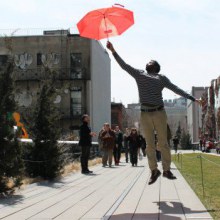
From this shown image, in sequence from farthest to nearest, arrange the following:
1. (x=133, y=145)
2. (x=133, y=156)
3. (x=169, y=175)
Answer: (x=133, y=145) < (x=133, y=156) < (x=169, y=175)

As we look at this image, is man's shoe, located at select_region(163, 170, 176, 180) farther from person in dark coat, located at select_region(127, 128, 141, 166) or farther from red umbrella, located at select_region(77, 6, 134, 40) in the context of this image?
person in dark coat, located at select_region(127, 128, 141, 166)

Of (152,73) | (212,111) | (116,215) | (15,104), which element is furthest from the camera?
(212,111)

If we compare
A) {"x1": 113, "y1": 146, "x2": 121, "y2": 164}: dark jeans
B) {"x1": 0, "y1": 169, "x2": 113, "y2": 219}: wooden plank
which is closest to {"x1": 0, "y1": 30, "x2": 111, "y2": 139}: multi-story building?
{"x1": 113, "y1": 146, "x2": 121, "y2": 164}: dark jeans

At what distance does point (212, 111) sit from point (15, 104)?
255ft

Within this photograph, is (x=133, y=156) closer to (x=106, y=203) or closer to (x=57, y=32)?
(x=106, y=203)

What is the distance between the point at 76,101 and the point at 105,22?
147ft

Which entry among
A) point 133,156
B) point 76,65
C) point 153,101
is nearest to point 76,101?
point 76,65

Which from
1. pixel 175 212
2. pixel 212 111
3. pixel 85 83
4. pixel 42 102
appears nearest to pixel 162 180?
pixel 42 102

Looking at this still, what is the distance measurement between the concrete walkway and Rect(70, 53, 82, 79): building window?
42.7m

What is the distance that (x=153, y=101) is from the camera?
28.1 ft

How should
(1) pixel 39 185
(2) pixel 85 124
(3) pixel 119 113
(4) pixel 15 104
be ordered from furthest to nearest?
1. (3) pixel 119 113
2. (2) pixel 85 124
3. (1) pixel 39 185
4. (4) pixel 15 104

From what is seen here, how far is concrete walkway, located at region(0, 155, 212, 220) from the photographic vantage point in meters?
7.39

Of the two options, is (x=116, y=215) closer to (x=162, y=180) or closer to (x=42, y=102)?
(x=162, y=180)

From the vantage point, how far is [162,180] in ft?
41.8
